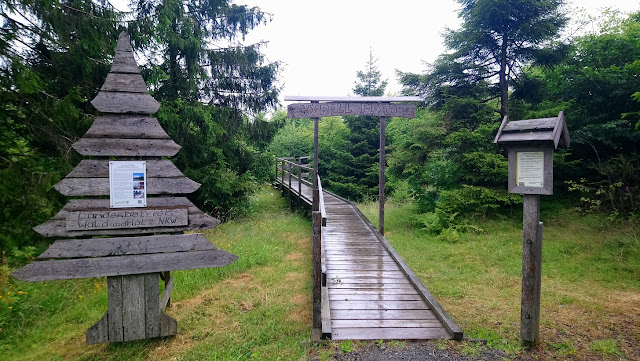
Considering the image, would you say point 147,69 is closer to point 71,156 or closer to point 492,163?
point 71,156

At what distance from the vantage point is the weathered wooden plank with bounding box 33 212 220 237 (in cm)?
367

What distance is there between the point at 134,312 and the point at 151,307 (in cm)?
18

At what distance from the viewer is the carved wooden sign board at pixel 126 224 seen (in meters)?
3.75

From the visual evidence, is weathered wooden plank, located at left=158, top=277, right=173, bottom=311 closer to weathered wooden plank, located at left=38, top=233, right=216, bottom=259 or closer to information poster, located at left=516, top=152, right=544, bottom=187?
weathered wooden plank, located at left=38, top=233, right=216, bottom=259

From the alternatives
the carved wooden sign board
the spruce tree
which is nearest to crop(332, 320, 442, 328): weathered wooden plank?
the carved wooden sign board

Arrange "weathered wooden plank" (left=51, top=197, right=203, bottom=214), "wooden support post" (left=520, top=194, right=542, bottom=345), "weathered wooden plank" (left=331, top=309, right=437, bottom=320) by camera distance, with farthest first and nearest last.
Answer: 1. "weathered wooden plank" (left=331, top=309, right=437, bottom=320)
2. "weathered wooden plank" (left=51, top=197, right=203, bottom=214)
3. "wooden support post" (left=520, top=194, right=542, bottom=345)

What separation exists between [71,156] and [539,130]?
241 inches

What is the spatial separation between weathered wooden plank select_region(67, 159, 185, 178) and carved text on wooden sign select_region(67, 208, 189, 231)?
400 mm

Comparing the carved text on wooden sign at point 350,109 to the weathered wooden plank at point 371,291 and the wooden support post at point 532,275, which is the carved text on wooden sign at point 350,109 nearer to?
the weathered wooden plank at point 371,291

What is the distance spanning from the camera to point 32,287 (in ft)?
17.2

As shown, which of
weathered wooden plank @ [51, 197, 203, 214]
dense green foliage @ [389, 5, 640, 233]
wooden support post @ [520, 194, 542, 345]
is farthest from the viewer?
dense green foliage @ [389, 5, 640, 233]

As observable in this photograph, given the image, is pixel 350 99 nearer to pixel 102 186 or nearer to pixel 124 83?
pixel 124 83

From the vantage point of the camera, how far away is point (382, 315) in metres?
4.14

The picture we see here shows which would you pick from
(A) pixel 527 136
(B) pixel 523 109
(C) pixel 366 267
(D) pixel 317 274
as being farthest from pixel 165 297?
(B) pixel 523 109
